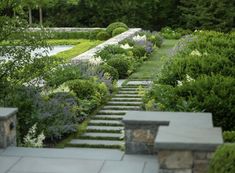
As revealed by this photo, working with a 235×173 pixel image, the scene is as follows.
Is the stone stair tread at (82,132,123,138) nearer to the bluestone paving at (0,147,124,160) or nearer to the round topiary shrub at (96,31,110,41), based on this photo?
the bluestone paving at (0,147,124,160)

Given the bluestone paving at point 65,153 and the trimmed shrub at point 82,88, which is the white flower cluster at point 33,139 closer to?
the bluestone paving at point 65,153

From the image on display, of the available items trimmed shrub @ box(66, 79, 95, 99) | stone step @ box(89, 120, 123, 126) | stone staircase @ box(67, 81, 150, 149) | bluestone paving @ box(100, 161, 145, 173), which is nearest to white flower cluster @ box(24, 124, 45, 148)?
stone staircase @ box(67, 81, 150, 149)

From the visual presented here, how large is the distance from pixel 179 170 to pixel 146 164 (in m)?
1.02

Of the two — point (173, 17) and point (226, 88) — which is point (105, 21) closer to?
point (173, 17)

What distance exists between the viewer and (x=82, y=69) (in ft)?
42.6

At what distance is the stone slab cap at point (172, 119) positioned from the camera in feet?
22.8

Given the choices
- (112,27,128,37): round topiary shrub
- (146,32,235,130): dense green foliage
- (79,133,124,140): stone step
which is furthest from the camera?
(112,27,128,37): round topiary shrub

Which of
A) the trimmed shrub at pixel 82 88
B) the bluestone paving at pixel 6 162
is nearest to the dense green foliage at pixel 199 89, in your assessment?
the trimmed shrub at pixel 82 88

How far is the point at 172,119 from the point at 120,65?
27.1 feet

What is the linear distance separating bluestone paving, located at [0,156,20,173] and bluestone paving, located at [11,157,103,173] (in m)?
0.08

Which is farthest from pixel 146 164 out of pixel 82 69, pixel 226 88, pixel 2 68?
pixel 82 69

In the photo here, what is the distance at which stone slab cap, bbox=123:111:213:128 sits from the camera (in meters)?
6.94

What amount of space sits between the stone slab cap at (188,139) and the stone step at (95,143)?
2.48 meters

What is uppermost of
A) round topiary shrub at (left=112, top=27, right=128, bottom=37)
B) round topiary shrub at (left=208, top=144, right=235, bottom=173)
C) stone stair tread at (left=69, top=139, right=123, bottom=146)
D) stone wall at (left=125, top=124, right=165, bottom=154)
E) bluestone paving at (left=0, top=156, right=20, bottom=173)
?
round topiary shrub at (left=208, top=144, right=235, bottom=173)
